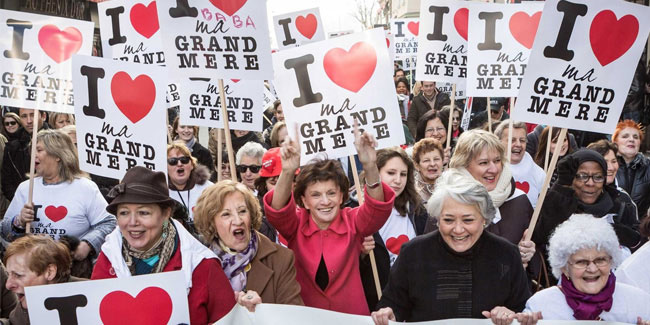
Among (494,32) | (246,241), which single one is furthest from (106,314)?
(494,32)

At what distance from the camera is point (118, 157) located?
209 inches

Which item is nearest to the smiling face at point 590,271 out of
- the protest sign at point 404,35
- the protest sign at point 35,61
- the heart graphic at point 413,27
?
the protest sign at point 35,61

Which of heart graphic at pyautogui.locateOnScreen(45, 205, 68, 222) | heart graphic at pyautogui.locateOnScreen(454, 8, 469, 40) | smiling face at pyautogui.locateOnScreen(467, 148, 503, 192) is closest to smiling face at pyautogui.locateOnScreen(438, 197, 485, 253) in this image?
smiling face at pyautogui.locateOnScreen(467, 148, 503, 192)

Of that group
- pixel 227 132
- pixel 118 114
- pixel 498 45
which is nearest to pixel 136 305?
pixel 118 114

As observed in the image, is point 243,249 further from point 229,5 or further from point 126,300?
point 229,5

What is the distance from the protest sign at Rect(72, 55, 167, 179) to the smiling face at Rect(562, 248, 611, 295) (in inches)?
108

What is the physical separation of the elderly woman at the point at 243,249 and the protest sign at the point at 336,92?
1.23m

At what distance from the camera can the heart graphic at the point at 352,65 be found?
17.8 ft

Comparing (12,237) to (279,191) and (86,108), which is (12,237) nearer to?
(86,108)

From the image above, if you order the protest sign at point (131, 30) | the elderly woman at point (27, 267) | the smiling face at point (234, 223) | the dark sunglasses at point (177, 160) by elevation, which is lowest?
the elderly woman at point (27, 267)

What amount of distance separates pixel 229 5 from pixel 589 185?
301cm

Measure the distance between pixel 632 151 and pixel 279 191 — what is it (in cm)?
500

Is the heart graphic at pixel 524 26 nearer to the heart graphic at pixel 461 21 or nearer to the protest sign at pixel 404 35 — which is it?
the heart graphic at pixel 461 21

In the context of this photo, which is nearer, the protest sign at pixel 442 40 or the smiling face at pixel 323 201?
the smiling face at pixel 323 201
